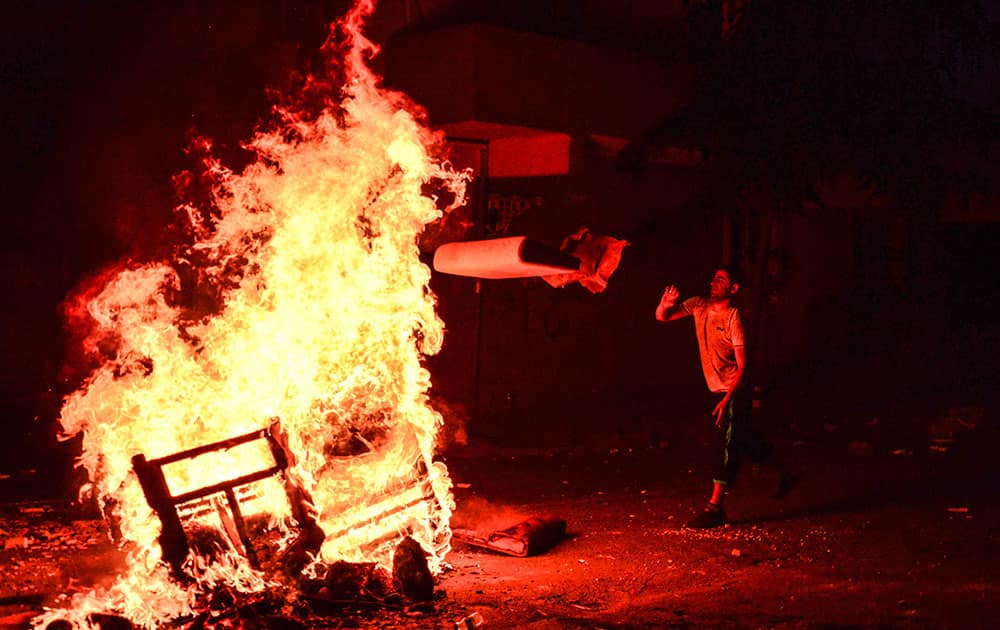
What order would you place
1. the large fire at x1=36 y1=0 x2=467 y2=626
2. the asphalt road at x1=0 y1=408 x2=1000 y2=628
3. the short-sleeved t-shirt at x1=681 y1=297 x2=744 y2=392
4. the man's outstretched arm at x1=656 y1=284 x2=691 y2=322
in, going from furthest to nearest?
1. the man's outstretched arm at x1=656 y1=284 x2=691 y2=322
2. the short-sleeved t-shirt at x1=681 y1=297 x2=744 y2=392
3. the large fire at x1=36 y1=0 x2=467 y2=626
4. the asphalt road at x1=0 y1=408 x2=1000 y2=628

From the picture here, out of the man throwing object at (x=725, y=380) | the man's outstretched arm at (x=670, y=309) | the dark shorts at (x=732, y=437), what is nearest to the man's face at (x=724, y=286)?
the man throwing object at (x=725, y=380)

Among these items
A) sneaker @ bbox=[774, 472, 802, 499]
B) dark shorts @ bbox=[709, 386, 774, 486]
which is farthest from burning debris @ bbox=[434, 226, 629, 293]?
sneaker @ bbox=[774, 472, 802, 499]

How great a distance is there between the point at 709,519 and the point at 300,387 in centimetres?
335

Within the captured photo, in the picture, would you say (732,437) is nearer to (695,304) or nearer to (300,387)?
(695,304)

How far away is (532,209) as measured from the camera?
535 inches

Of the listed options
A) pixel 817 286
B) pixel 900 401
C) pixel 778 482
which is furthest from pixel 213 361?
pixel 817 286

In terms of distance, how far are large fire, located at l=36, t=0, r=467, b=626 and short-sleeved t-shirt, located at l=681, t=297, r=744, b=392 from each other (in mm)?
2180

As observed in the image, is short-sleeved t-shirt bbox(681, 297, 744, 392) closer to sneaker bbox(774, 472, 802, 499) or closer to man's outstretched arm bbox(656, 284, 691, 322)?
man's outstretched arm bbox(656, 284, 691, 322)

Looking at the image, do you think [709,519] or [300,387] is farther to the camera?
[709,519]

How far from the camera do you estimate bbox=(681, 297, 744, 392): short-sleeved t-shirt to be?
25.8 ft

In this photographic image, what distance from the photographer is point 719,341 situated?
7.95 meters

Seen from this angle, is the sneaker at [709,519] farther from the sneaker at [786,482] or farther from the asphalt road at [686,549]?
the sneaker at [786,482]

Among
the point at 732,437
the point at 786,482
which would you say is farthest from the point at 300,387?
the point at 786,482

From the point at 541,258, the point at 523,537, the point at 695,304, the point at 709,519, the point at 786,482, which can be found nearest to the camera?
the point at 541,258
